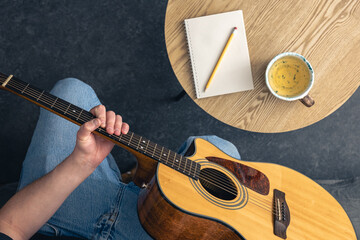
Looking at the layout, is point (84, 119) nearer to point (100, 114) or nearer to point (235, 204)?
point (100, 114)

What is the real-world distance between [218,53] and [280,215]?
0.62m

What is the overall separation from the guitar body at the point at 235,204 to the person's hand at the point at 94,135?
199 millimetres

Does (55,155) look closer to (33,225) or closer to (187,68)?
(33,225)

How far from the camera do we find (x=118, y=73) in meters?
1.65

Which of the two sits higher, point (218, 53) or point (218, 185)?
point (218, 53)

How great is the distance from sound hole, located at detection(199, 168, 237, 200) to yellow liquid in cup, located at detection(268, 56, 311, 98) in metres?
0.36

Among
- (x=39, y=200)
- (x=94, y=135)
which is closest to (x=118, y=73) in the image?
(x=94, y=135)

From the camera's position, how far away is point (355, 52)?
3.66 ft

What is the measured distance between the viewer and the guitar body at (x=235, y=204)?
0.97 m

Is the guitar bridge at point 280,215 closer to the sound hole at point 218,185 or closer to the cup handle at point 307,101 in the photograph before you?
the sound hole at point 218,185

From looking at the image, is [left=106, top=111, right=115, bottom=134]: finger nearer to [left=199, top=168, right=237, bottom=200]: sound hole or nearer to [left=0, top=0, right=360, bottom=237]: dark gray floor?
[left=199, top=168, right=237, bottom=200]: sound hole

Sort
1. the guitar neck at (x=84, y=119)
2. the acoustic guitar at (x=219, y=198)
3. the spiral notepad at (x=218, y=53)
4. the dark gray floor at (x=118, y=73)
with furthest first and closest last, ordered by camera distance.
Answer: the dark gray floor at (x=118, y=73)
the spiral notepad at (x=218, y=53)
the acoustic guitar at (x=219, y=198)
the guitar neck at (x=84, y=119)

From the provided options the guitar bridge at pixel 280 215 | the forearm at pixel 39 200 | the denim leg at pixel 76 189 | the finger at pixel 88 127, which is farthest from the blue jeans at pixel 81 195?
the guitar bridge at pixel 280 215

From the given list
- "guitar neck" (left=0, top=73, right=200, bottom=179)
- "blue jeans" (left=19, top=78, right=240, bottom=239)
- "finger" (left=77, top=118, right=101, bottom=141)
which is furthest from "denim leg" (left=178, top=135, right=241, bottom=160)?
"finger" (left=77, top=118, right=101, bottom=141)
